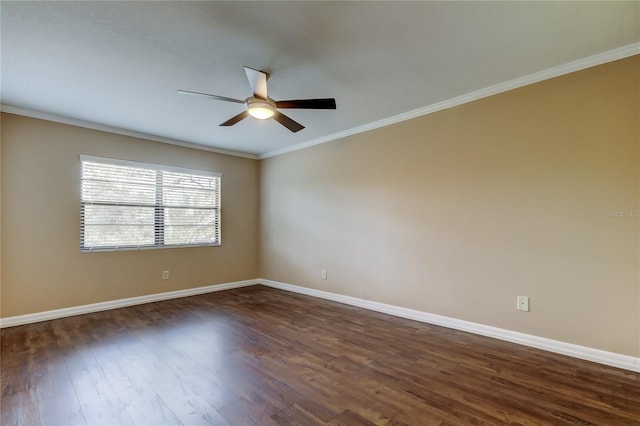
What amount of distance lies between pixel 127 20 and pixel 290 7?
1.10 meters

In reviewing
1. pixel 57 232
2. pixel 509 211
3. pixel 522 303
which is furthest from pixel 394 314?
pixel 57 232

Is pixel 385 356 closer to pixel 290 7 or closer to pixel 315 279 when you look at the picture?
pixel 315 279

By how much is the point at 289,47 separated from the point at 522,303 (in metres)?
3.04

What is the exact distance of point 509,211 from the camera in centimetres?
285

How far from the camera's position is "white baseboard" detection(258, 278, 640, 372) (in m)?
2.30

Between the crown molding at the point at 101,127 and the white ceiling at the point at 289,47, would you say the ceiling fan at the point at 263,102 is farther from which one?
the crown molding at the point at 101,127

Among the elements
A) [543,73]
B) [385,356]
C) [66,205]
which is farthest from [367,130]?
[66,205]

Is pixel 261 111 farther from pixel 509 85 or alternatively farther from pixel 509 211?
pixel 509 211

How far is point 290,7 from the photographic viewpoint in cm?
183

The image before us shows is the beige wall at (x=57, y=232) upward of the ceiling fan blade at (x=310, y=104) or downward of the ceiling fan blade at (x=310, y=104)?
downward

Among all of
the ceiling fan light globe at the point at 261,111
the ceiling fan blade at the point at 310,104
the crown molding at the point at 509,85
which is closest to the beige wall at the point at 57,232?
the ceiling fan light globe at the point at 261,111

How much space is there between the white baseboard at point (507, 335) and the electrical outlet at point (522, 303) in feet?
0.77

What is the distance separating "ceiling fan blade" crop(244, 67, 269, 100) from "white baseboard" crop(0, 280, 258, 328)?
11.5ft

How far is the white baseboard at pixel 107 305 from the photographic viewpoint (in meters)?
3.37
